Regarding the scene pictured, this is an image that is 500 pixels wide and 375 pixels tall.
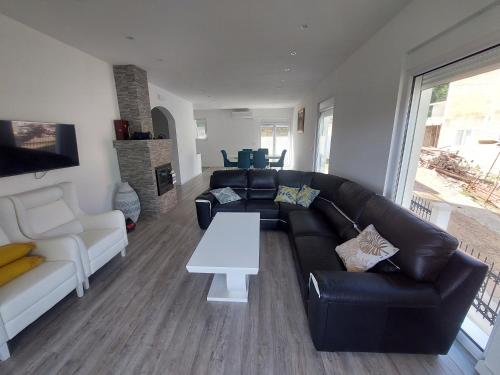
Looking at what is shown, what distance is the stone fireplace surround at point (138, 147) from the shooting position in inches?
144

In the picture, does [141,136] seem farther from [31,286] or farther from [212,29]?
[31,286]

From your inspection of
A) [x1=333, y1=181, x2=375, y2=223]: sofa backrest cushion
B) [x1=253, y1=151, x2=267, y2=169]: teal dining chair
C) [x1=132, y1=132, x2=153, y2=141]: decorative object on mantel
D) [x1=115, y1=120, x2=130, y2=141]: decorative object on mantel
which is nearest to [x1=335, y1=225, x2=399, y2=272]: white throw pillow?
Result: [x1=333, y1=181, x2=375, y2=223]: sofa backrest cushion

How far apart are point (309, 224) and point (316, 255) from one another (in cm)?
67

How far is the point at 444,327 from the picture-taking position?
1.33m

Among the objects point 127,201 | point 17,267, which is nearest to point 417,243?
point 17,267

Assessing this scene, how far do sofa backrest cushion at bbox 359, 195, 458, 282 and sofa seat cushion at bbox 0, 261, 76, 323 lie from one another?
2.68 meters

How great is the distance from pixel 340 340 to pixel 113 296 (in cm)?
203

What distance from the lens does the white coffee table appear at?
171 cm

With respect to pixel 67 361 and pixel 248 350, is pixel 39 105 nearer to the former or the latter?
pixel 67 361

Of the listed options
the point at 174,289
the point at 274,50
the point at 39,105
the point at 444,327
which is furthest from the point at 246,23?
the point at 444,327

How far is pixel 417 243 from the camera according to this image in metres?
1.41

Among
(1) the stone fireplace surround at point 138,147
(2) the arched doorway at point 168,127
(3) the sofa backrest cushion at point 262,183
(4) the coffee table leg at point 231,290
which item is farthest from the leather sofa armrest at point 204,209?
(2) the arched doorway at point 168,127

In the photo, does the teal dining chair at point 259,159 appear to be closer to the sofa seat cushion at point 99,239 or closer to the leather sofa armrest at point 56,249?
the sofa seat cushion at point 99,239

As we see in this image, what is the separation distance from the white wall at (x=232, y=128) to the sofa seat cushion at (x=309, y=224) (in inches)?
283
